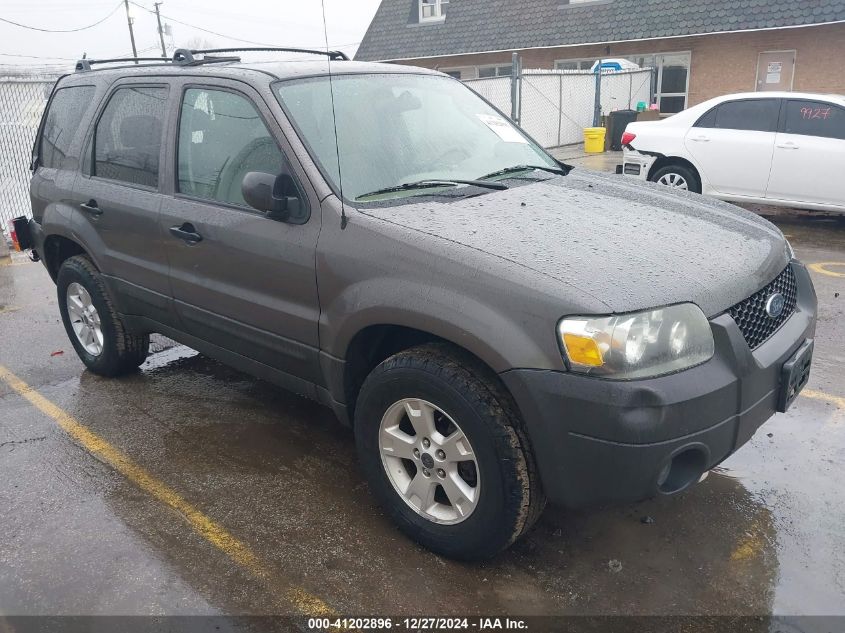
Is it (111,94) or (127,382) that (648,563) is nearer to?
(127,382)

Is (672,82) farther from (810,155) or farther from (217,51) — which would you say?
(217,51)

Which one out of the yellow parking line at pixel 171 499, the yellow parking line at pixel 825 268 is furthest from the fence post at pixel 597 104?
the yellow parking line at pixel 171 499

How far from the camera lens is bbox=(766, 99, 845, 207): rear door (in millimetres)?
8109

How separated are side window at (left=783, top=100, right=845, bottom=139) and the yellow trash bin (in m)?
8.23

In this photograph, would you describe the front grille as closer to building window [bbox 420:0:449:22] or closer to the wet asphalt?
the wet asphalt

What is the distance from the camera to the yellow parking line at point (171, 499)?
8.80ft

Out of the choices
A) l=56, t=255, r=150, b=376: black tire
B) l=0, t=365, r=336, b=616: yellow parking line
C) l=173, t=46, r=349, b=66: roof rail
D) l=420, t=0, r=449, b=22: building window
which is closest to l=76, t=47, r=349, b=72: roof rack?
l=173, t=46, r=349, b=66: roof rail

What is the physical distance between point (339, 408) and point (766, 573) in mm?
1829

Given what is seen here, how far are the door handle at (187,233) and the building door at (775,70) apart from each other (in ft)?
63.2

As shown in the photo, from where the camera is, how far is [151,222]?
150 inches

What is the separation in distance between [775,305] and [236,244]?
2.32m

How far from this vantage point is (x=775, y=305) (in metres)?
2.82

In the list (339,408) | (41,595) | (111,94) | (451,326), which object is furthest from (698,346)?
(111,94)

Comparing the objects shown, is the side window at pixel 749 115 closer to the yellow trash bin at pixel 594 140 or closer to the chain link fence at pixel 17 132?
the yellow trash bin at pixel 594 140
